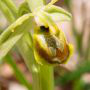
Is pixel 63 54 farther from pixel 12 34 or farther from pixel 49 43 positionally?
pixel 12 34

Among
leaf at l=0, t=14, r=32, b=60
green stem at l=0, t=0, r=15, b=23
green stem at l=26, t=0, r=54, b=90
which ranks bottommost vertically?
green stem at l=26, t=0, r=54, b=90

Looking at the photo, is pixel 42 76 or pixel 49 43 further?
pixel 42 76

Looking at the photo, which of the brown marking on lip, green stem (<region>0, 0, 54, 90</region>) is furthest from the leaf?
the brown marking on lip

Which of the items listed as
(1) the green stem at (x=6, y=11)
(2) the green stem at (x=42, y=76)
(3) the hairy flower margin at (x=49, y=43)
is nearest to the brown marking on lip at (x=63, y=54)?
(3) the hairy flower margin at (x=49, y=43)

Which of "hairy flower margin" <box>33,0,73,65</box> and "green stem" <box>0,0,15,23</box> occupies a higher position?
"green stem" <box>0,0,15,23</box>

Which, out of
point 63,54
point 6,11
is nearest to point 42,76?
point 63,54

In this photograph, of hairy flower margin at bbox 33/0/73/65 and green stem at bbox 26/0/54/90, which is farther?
green stem at bbox 26/0/54/90

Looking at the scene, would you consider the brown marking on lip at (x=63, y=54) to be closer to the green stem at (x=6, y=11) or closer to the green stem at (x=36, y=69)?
the green stem at (x=36, y=69)

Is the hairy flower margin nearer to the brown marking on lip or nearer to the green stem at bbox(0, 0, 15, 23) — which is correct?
the brown marking on lip

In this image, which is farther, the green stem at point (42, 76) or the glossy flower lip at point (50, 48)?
the green stem at point (42, 76)
